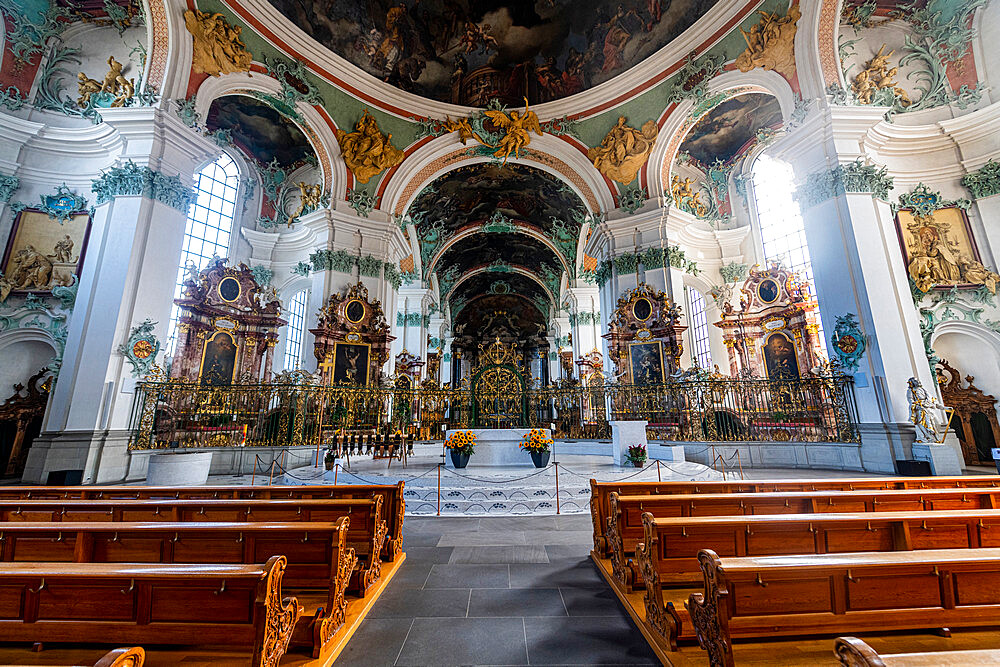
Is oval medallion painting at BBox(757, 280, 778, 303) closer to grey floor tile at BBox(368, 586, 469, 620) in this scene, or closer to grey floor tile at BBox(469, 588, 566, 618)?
grey floor tile at BBox(469, 588, 566, 618)

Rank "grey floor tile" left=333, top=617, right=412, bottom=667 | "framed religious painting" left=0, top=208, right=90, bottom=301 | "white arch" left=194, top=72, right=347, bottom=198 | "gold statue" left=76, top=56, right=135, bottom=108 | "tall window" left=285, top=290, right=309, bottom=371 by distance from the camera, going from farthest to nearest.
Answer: "tall window" left=285, top=290, right=309, bottom=371 < "white arch" left=194, top=72, right=347, bottom=198 < "framed religious painting" left=0, top=208, right=90, bottom=301 < "gold statue" left=76, top=56, right=135, bottom=108 < "grey floor tile" left=333, top=617, right=412, bottom=667

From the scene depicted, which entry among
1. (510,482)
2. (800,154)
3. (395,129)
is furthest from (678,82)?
(510,482)

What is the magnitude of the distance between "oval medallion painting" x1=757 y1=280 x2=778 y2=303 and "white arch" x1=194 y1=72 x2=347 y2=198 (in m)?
15.9

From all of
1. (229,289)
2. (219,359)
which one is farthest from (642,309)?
(219,359)

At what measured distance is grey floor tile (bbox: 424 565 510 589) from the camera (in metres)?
3.46

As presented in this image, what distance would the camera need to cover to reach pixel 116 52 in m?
11.6

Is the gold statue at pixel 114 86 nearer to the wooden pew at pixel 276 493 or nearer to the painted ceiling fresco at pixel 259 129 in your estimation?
the painted ceiling fresco at pixel 259 129

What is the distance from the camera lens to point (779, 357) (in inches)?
546

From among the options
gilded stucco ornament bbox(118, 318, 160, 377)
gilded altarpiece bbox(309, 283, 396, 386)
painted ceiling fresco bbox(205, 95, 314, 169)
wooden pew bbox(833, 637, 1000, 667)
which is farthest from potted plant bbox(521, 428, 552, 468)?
painted ceiling fresco bbox(205, 95, 314, 169)

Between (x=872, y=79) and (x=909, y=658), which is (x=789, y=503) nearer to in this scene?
(x=909, y=658)

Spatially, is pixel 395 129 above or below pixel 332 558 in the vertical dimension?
above

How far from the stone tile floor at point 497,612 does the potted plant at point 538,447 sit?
3759 mm

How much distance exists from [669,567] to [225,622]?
8.74 feet

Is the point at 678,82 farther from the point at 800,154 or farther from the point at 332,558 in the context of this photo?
the point at 332,558
